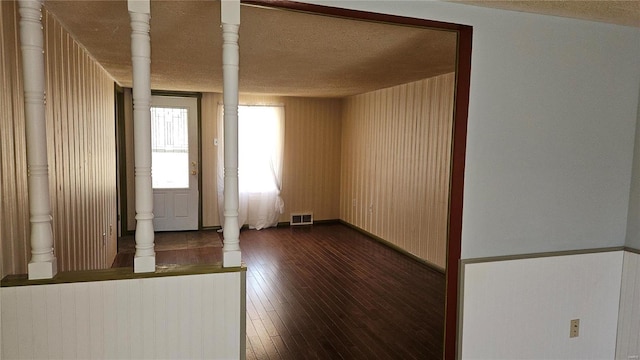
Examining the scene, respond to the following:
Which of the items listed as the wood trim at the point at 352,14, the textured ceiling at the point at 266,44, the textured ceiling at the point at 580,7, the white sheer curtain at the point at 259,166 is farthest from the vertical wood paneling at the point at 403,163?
the wood trim at the point at 352,14

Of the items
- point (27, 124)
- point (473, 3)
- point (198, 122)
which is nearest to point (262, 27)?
point (473, 3)

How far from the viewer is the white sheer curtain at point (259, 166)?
691 centimetres

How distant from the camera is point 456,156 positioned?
2.43 metres

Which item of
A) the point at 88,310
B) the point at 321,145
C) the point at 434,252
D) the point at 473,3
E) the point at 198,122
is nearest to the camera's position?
the point at 88,310

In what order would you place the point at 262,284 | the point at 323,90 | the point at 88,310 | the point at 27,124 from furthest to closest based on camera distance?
the point at 323,90
the point at 262,284
the point at 88,310
the point at 27,124

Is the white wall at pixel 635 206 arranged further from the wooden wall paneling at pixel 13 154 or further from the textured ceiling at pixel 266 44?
the wooden wall paneling at pixel 13 154

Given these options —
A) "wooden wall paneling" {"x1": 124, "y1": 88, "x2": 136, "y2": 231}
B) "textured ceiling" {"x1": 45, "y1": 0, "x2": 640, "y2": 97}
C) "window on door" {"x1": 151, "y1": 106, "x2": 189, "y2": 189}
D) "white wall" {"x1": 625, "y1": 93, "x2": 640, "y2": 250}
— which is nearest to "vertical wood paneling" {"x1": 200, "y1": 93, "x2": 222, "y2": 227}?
"window on door" {"x1": 151, "y1": 106, "x2": 189, "y2": 189}

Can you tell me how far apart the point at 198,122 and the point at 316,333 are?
14.5ft

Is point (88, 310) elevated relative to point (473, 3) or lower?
lower

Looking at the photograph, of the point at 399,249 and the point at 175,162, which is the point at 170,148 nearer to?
the point at 175,162

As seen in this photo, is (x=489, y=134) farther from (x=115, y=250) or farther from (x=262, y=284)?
(x=115, y=250)

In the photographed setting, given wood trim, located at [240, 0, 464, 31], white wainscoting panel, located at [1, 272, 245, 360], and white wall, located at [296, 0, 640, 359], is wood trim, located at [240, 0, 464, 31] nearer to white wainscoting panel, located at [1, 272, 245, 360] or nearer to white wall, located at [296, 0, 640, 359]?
white wall, located at [296, 0, 640, 359]

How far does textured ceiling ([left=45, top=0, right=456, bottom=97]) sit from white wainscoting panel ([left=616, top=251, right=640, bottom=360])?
1951 mm

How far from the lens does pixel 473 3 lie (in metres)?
2.29
